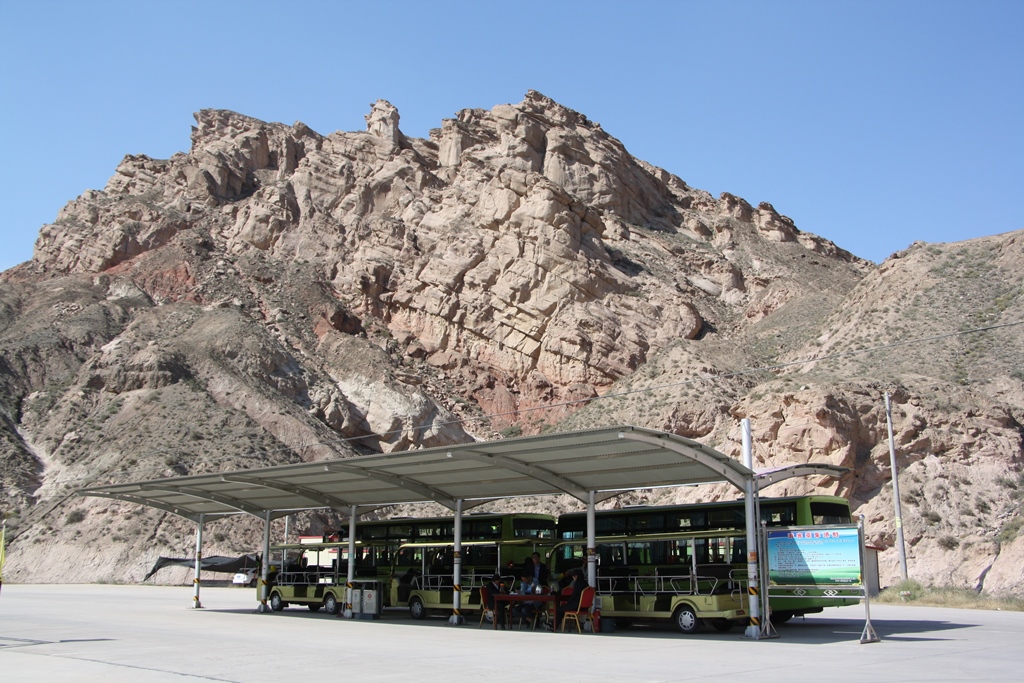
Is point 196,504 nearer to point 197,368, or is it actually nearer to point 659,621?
point 659,621

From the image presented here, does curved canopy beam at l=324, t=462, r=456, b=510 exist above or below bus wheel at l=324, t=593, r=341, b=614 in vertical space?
above

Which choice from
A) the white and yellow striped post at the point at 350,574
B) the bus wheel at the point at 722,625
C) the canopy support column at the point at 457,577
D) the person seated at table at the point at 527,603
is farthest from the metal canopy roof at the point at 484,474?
the bus wheel at the point at 722,625

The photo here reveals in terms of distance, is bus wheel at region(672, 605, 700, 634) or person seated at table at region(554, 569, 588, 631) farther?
person seated at table at region(554, 569, 588, 631)

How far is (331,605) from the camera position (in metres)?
30.9

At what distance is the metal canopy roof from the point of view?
2000 centimetres

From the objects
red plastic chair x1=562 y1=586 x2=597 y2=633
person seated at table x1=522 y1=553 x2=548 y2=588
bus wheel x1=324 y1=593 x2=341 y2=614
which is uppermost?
person seated at table x1=522 y1=553 x2=548 y2=588

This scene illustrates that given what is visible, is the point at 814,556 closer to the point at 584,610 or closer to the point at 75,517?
the point at 584,610

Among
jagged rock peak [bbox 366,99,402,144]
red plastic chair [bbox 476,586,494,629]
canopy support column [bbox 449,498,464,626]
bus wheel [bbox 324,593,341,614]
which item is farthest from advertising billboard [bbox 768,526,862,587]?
jagged rock peak [bbox 366,99,402,144]

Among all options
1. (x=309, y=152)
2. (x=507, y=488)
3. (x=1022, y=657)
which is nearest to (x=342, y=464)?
(x=507, y=488)

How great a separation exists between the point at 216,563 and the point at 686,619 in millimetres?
37139

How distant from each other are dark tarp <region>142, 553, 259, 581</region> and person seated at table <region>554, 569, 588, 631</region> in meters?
32.6

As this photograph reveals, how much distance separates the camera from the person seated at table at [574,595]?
2278 centimetres

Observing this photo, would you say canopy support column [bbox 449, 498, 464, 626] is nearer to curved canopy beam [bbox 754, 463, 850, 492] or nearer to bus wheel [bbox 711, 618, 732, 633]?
bus wheel [bbox 711, 618, 732, 633]

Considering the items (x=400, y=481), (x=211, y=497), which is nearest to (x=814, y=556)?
(x=400, y=481)
